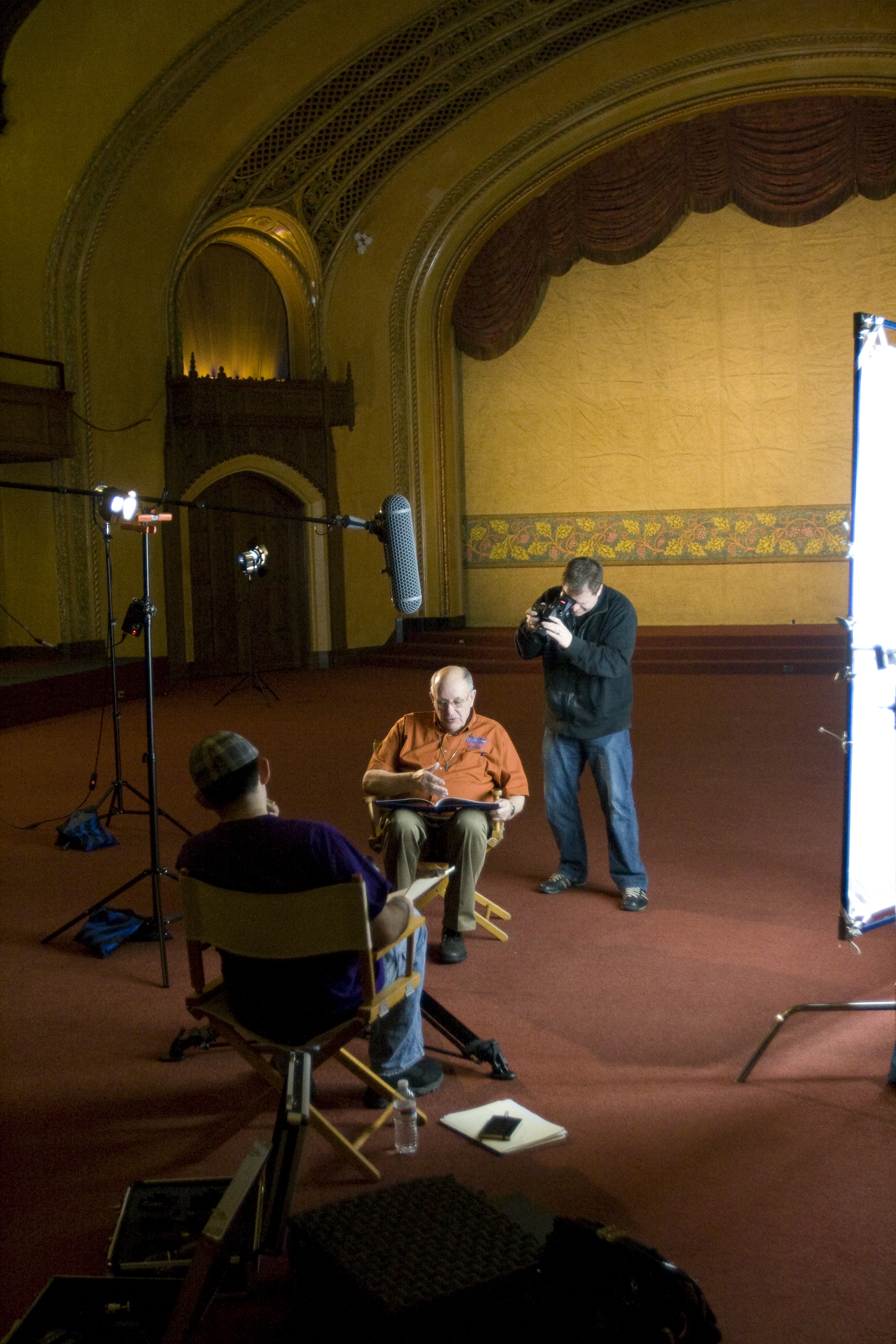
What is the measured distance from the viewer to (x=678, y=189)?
15727mm

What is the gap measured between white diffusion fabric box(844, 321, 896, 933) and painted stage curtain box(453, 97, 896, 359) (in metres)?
12.8

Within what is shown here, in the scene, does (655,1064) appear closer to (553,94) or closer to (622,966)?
(622,966)

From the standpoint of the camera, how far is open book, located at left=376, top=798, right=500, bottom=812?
16.2 ft

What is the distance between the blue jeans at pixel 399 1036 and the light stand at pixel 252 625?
833cm

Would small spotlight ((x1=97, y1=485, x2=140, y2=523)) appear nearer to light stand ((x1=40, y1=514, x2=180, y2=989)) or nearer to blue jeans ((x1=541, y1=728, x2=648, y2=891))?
light stand ((x1=40, y1=514, x2=180, y2=989))

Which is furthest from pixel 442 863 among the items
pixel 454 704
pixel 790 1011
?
pixel 790 1011

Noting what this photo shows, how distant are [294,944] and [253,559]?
894 centimetres

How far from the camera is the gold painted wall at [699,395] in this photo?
52.2 ft

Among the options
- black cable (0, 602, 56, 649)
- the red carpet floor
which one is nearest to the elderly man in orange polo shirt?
the red carpet floor

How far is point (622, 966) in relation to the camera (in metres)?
4.87

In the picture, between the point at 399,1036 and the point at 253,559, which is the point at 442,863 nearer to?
the point at 399,1036

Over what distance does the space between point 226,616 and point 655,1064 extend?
12510 millimetres

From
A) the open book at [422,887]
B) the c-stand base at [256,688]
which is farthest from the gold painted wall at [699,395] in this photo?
the open book at [422,887]

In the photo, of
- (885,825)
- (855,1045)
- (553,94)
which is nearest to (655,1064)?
(855,1045)
